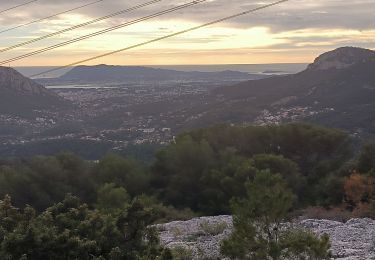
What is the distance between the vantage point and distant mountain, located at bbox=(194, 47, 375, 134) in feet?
257

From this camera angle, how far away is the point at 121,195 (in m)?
27.0

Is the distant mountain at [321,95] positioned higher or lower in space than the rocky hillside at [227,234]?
lower

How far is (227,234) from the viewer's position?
1934 centimetres

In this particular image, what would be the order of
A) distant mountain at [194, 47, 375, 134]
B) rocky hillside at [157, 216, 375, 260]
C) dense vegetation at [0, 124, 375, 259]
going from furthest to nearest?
distant mountain at [194, 47, 375, 134], dense vegetation at [0, 124, 375, 259], rocky hillside at [157, 216, 375, 260]

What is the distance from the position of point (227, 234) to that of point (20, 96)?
111m

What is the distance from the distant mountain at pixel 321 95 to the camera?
7819 cm

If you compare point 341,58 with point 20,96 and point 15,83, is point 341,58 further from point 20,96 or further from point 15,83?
point 15,83

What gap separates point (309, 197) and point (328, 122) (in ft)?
138

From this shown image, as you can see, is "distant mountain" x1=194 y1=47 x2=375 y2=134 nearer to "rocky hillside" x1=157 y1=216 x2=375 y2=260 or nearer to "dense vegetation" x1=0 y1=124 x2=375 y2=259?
"dense vegetation" x1=0 y1=124 x2=375 y2=259

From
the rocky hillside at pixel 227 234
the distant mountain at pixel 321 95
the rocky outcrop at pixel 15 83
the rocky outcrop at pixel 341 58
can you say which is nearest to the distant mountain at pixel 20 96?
the rocky outcrop at pixel 15 83

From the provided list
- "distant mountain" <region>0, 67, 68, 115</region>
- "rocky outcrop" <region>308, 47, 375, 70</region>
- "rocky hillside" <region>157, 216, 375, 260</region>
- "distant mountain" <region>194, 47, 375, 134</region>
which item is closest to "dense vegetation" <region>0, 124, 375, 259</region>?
"rocky hillside" <region>157, 216, 375, 260</region>

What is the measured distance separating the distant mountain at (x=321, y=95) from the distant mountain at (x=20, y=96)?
40.4 metres

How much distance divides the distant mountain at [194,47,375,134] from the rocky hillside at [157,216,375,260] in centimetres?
4891

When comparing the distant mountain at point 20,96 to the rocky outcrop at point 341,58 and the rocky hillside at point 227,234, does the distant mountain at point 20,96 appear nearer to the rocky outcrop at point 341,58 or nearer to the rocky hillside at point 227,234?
the rocky outcrop at point 341,58
